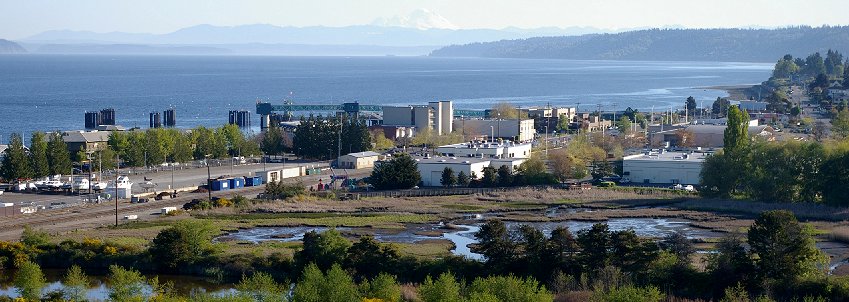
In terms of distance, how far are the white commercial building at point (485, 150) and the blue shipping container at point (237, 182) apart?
24.1 feet

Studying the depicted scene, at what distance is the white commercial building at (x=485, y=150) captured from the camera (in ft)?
114

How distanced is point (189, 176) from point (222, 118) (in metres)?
25.9

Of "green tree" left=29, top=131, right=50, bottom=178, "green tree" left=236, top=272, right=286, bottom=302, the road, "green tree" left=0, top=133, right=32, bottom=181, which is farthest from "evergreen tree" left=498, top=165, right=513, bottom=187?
"green tree" left=236, top=272, right=286, bottom=302

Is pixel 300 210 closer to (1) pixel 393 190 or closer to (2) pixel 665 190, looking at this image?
(1) pixel 393 190

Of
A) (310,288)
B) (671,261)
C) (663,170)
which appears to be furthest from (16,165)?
(671,261)

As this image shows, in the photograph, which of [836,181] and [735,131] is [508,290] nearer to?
[836,181]

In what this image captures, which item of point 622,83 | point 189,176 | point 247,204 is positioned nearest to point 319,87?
point 622,83

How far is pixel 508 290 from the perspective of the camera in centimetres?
1432

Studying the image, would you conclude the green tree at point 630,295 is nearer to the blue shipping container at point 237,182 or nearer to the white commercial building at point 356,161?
the blue shipping container at point 237,182

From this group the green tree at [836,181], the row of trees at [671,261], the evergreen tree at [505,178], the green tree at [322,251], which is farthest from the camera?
the evergreen tree at [505,178]

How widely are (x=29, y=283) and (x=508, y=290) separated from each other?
6212mm

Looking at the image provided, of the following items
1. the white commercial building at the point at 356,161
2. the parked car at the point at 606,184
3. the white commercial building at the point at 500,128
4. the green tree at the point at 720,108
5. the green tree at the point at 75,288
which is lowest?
the green tree at the point at 75,288

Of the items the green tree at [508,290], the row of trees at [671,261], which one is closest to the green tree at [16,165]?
the row of trees at [671,261]

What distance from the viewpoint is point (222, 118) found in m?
57.3
